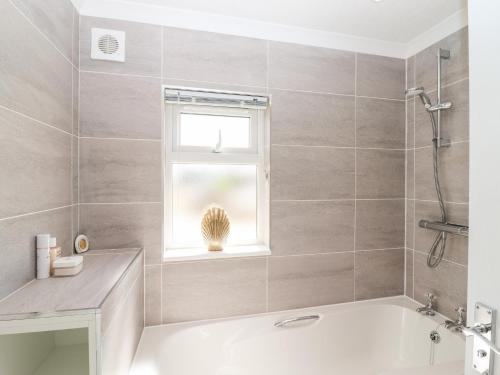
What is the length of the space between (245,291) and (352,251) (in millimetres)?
779

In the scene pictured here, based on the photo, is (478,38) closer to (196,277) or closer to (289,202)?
(289,202)

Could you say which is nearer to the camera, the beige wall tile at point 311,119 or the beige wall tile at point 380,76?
the beige wall tile at point 311,119

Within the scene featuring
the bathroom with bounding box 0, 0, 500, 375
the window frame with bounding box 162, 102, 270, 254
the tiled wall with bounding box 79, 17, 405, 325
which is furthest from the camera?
the window frame with bounding box 162, 102, 270, 254

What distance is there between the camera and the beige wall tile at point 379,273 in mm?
1869

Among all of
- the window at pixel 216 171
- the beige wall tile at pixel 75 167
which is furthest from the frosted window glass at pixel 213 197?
the beige wall tile at pixel 75 167

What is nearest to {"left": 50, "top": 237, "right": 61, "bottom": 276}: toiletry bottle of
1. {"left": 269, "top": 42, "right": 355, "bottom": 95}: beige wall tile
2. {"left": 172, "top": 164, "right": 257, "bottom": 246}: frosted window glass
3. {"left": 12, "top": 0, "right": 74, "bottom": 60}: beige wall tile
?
{"left": 172, "top": 164, "right": 257, "bottom": 246}: frosted window glass

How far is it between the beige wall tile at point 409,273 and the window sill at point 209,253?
41.2 inches

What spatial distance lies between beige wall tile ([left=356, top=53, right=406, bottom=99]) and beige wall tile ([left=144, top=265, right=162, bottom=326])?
5.69 ft

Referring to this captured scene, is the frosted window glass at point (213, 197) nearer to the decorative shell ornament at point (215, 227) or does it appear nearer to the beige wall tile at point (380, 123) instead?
the decorative shell ornament at point (215, 227)

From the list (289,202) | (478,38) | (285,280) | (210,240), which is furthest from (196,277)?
(478,38)

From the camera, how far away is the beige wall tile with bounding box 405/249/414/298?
1.91 metres

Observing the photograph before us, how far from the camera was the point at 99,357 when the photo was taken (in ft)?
2.68

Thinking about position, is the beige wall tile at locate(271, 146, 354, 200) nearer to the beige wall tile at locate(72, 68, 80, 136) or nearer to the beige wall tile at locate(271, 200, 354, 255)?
the beige wall tile at locate(271, 200, 354, 255)

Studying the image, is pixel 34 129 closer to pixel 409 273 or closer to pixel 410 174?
pixel 410 174
